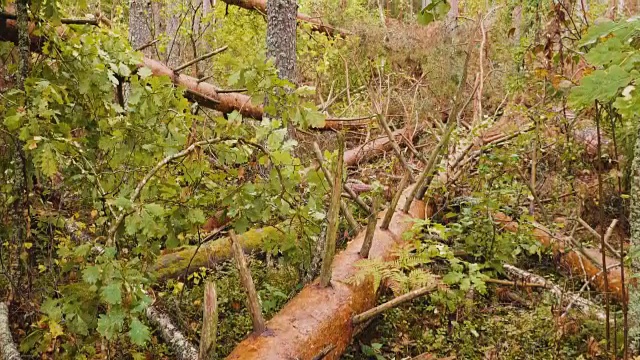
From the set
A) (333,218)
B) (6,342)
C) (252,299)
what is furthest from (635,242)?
(6,342)

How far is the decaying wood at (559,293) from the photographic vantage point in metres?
3.41

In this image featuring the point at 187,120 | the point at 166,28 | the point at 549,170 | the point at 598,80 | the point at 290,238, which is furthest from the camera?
the point at 166,28

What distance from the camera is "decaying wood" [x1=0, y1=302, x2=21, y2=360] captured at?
2.63 meters

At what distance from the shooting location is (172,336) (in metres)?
3.13

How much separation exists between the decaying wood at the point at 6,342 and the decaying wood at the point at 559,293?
3.47 meters

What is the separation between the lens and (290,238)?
3.27 m

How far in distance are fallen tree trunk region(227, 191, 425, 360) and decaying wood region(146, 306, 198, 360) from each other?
72cm

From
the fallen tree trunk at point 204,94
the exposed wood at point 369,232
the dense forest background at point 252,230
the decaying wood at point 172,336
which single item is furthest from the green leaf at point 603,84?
the fallen tree trunk at point 204,94

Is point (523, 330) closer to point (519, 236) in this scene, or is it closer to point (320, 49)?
point (519, 236)

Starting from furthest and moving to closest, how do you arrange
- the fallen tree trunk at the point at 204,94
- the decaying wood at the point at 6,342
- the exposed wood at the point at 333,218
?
the fallen tree trunk at the point at 204,94
the exposed wood at the point at 333,218
the decaying wood at the point at 6,342

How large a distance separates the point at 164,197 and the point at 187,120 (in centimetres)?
51

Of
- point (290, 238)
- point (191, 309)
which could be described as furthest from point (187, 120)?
point (191, 309)

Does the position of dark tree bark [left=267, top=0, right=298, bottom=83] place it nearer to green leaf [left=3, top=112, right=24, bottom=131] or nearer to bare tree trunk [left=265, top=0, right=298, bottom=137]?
bare tree trunk [left=265, top=0, right=298, bottom=137]

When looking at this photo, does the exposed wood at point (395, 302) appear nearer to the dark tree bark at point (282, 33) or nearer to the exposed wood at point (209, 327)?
the exposed wood at point (209, 327)
